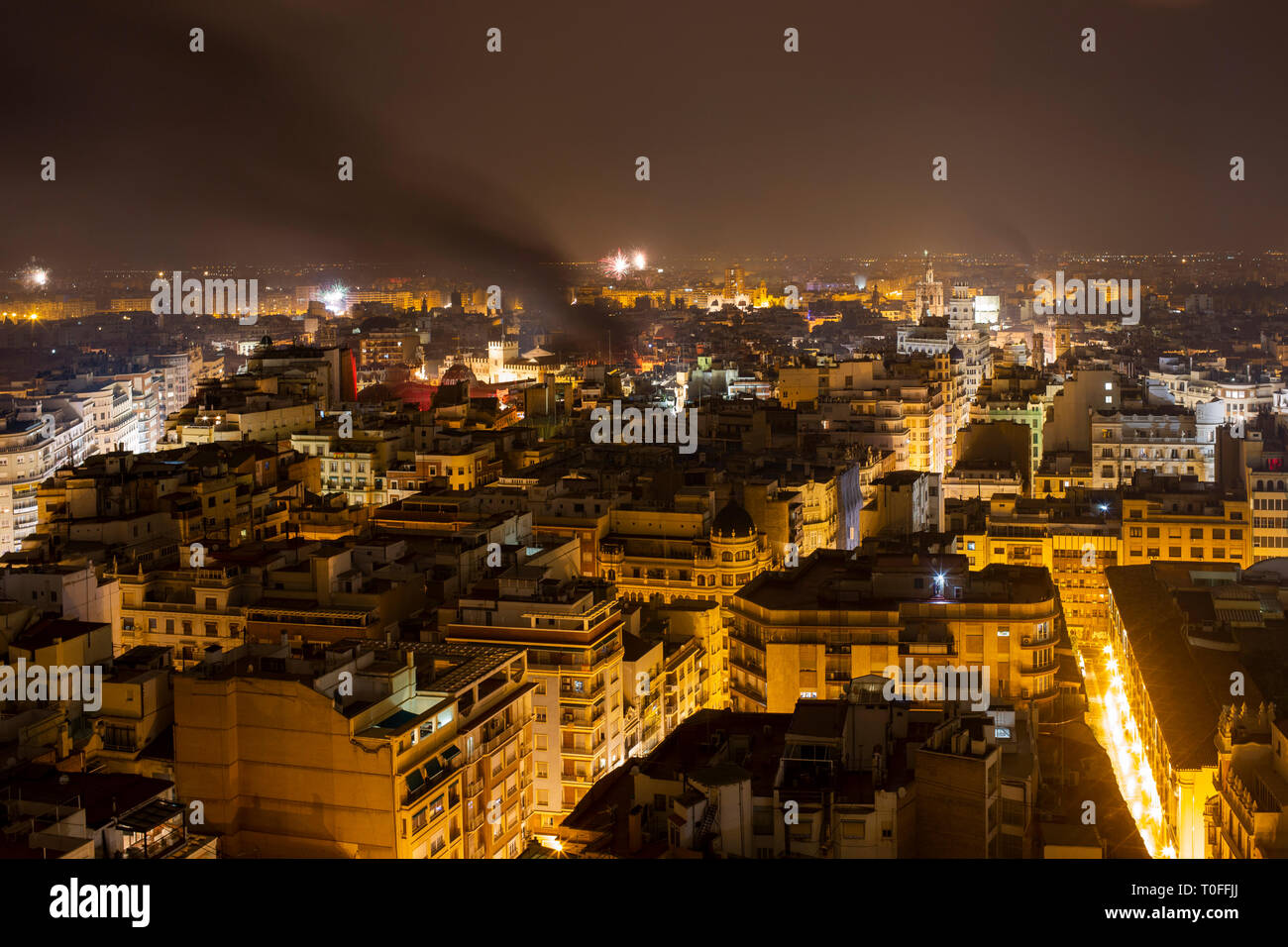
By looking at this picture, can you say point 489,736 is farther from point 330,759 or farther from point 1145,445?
point 1145,445

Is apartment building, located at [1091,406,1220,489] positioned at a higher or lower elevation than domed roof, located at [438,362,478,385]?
lower

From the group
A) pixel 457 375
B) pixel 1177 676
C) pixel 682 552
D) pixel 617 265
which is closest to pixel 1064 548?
pixel 682 552

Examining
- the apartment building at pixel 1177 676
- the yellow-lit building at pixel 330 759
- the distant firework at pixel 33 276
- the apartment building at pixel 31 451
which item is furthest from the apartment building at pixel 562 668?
the distant firework at pixel 33 276

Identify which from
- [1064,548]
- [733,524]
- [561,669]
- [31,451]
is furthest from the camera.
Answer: [31,451]

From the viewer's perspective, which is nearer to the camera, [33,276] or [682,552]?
[682,552]

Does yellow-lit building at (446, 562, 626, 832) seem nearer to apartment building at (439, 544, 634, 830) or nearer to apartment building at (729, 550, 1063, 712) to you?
apartment building at (439, 544, 634, 830)

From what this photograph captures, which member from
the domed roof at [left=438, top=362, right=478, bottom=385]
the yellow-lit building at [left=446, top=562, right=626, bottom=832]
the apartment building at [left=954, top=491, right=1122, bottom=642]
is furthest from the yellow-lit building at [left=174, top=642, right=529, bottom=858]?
the domed roof at [left=438, top=362, right=478, bottom=385]

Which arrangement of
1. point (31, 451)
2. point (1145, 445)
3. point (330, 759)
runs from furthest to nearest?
1. point (31, 451)
2. point (1145, 445)
3. point (330, 759)

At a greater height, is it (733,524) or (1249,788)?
(733,524)
